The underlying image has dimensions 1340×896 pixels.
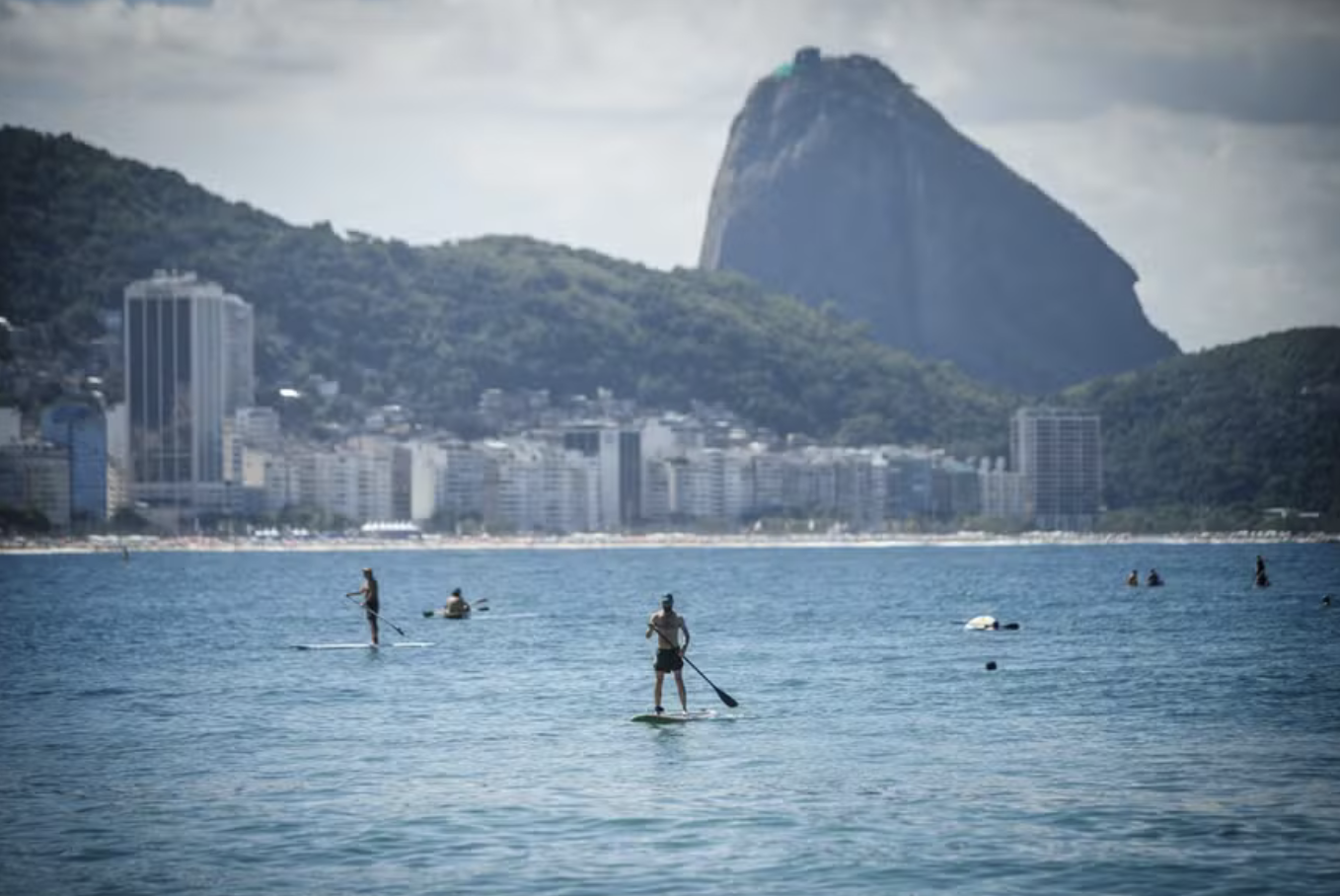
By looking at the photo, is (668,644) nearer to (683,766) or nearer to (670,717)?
(670,717)

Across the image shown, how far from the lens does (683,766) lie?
3519 centimetres

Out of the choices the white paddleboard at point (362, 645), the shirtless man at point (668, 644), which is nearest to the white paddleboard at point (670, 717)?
the shirtless man at point (668, 644)

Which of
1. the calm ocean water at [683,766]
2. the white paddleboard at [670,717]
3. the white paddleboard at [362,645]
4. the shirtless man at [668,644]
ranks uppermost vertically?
the shirtless man at [668,644]

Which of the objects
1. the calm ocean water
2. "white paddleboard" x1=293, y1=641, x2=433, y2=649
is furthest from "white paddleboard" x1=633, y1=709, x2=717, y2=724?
"white paddleboard" x1=293, y1=641, x2=433, y2=649

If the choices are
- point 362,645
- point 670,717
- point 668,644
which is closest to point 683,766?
point 668,644

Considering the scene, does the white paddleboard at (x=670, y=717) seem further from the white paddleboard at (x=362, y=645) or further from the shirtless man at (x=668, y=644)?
the white paddleboard at (x=362, y=645)

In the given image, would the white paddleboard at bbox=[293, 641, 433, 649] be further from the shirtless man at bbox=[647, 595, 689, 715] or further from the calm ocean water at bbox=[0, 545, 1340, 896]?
the shirtless man at bbox=[647, 595, 689, 715]

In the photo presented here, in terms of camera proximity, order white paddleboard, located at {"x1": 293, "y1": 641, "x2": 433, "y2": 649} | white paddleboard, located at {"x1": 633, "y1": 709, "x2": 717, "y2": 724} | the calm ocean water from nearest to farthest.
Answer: the calm ocean water < white paddleboard, located at {"x1": 633, "y1": 709, "x2": 717, "y2": 724} < white paddleboard, located at {"x1": 293, "y1": 641, "x2": 433, "y2": 649}

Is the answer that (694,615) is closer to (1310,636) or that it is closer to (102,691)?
(1310,636)

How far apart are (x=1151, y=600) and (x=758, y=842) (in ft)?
241

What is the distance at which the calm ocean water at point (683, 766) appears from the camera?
2712 cm

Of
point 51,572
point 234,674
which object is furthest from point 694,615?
point 51,572

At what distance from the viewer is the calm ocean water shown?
1068 inches

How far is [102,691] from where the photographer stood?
50.8m
